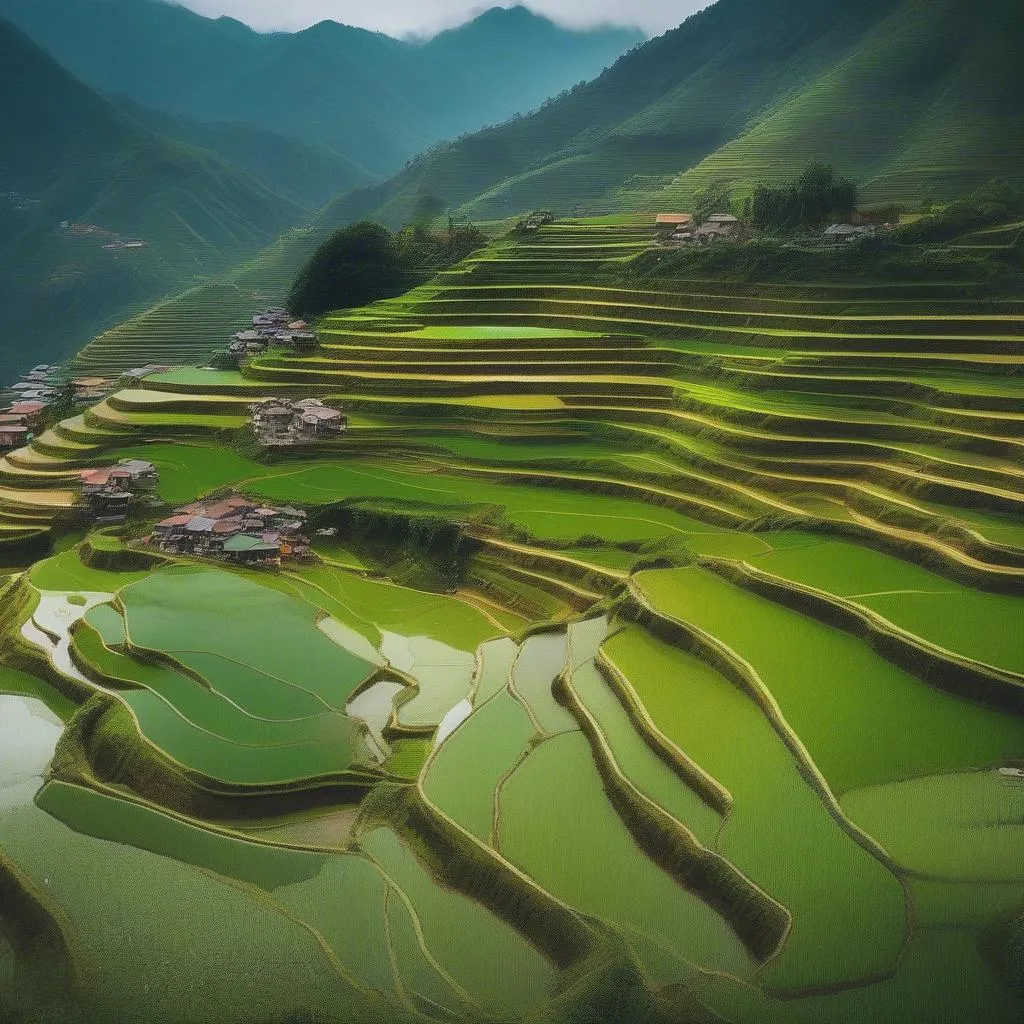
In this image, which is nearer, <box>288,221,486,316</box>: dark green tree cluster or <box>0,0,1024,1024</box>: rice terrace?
<box>0,0,1024,1024</box>: rice terrace

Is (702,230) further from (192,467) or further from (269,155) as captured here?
(269,155)

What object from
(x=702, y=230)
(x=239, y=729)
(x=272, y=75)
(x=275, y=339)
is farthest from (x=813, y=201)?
(x=272, y=75)

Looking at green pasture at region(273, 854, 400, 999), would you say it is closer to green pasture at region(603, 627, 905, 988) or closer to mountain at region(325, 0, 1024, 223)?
green pasture at region(603, 627, 905, 988)

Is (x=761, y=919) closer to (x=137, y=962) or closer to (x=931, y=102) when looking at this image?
(x=137, y=962)

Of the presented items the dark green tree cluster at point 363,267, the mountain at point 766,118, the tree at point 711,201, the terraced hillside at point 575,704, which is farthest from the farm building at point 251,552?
the mountain at point 766,118

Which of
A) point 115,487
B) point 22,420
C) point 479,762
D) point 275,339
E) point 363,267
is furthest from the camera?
point 363,267

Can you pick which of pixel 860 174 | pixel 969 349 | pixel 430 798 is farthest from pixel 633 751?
pixel 860 174

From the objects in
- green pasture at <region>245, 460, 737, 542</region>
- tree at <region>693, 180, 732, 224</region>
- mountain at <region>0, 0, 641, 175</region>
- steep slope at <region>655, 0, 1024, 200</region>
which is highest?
mountain at <region>0, 0, 641, 175</region>

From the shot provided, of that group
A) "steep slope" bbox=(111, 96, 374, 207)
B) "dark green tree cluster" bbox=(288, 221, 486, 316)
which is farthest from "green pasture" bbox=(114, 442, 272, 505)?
"steep slope" bbox=(111, 96, 374, 207)
